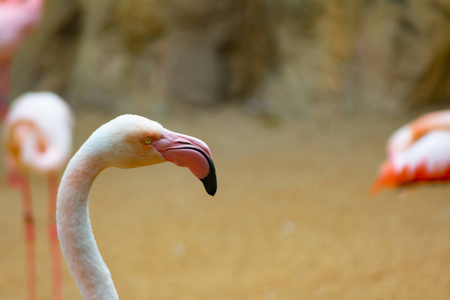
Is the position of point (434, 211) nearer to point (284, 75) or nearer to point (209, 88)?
point (284, 75)

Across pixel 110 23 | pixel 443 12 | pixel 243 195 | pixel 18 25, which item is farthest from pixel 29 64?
pixel 443 12

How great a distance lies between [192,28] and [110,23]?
40.6 inches

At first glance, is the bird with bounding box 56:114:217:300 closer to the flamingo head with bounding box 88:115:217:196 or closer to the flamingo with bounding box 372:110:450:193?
the flamingo head with bounding box 88:115:217:196

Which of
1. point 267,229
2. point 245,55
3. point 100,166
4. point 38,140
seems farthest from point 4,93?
point 100,166

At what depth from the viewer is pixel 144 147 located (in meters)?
1.28

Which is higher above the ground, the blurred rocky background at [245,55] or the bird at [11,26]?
the blurred rocky background at [245,55]

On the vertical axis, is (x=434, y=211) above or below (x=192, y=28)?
below

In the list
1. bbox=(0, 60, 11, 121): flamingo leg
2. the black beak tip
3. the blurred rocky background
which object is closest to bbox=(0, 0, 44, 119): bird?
bbox=(0, 60, 11, 121): flamingo leg

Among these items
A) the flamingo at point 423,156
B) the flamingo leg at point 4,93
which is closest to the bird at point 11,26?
the flamingo leg at point 4,93

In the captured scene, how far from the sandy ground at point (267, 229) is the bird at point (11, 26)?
0.96 metres

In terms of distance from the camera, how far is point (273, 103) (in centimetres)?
652

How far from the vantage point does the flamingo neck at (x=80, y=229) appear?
Result: 1.24m

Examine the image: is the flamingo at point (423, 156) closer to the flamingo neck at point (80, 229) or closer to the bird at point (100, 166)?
the bird at point (100, 166)

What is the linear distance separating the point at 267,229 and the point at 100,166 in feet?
8.87
